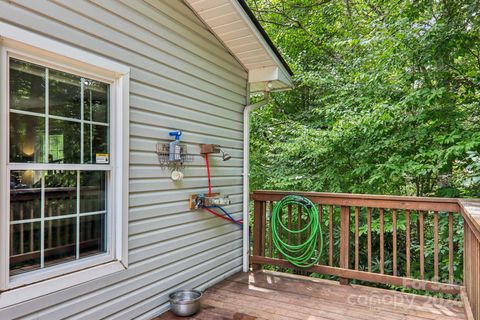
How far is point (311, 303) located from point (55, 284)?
2.27 metres

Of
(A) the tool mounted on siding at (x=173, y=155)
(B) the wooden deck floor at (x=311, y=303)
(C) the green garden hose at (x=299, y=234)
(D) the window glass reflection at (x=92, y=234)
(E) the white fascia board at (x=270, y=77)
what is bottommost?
(B) the wooden deck floor at (x=311, y=303)

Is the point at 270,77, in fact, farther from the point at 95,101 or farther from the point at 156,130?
the point at 95,101

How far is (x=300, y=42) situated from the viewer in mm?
7219

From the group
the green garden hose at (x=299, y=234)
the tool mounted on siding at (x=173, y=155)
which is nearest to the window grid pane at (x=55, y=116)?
the tool mounted on siding at (x=173, y=155)

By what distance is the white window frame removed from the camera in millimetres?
1721

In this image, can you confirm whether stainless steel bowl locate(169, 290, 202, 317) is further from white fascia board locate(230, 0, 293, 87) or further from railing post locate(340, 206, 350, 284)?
white fascia board locate(230, 0, 293, 87)

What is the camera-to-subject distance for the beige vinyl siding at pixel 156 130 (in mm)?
2053

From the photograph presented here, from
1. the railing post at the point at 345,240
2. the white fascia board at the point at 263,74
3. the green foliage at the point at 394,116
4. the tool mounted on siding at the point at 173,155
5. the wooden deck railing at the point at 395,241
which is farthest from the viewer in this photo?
the green foliage at the point at 394,116

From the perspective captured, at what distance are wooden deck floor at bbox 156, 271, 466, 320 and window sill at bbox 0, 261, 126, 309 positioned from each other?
31.9 inches

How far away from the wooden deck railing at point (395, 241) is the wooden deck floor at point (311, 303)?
0.56ft

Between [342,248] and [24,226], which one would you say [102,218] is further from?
[342,248]

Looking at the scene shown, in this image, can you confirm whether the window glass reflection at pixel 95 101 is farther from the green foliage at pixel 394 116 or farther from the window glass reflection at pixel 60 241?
the green foliage at pixel 394 116

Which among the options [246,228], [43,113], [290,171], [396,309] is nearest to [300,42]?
[290,171]

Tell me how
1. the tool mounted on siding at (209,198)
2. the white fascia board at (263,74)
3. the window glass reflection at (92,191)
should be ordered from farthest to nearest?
1. the white fascia board at (263,74)
2. the tool mounted on siding at (209,198)
3. the window glass reflection at (92,191)
